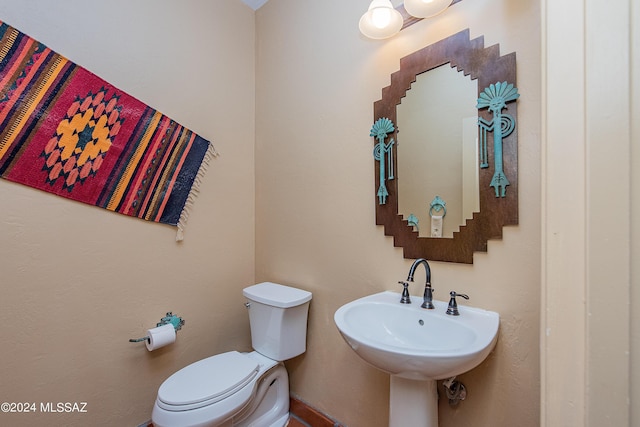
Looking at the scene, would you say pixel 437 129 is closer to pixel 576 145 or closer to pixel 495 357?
pixel 576 145

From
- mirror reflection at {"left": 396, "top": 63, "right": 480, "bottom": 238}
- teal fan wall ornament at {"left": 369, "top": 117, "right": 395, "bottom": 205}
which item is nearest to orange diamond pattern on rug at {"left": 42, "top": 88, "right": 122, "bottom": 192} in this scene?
teal fan wall ornament at {"left": 369, "top": 117, "right": 395, "bottom": 205}

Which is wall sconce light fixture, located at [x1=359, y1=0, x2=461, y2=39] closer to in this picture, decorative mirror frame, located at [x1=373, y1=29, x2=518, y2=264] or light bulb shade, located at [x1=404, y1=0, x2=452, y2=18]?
light bulb shade, located at [x1=404, y1=0, x2=452, y2=18]

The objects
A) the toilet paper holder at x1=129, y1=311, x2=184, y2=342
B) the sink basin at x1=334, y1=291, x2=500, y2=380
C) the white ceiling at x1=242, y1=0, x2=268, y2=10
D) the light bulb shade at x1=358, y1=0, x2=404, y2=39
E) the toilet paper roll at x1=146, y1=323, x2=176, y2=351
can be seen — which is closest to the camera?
the sink basin at x1=334, y1=291, x2=500, y2=380

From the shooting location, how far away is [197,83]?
1624 mm

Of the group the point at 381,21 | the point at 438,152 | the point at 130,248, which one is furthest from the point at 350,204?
the point at 130,248

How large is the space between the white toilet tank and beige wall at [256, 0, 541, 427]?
81mm

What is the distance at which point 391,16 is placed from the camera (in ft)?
3.82

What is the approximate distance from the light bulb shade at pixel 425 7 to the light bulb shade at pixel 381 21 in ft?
0.20

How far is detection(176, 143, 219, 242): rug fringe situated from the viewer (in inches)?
61.2

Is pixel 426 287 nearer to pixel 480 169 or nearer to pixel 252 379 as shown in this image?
pixel 480 169

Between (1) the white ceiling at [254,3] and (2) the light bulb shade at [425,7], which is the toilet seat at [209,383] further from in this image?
(1) the white ceiling at [254,3]

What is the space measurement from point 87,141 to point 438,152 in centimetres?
153

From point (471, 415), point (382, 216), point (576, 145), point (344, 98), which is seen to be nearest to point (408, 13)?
point (344, 98)

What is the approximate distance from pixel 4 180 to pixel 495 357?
1.96 meters
